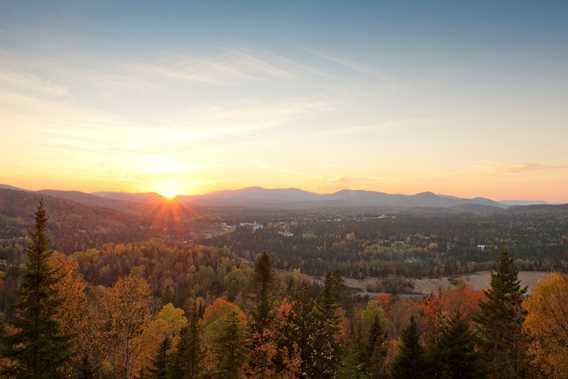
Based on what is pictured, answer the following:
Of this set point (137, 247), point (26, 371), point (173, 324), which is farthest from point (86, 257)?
point (26, 371)

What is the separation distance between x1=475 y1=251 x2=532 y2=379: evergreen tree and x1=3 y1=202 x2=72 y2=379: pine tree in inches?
1329

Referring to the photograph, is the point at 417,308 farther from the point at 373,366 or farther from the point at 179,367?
the point at 179,367

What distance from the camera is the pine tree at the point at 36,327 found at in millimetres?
23203

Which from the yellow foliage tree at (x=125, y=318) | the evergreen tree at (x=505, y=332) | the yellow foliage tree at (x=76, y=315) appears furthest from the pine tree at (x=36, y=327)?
the evergreen tree at (x=505, y=332)

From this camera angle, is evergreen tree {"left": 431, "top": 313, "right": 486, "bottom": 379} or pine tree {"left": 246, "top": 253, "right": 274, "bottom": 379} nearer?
evergreen tree {"left": 431, "top": 313, "right": 486, "bottom": 379}

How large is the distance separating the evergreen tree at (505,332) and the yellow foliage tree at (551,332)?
3.52ft

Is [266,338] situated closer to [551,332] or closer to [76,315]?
[76,315]

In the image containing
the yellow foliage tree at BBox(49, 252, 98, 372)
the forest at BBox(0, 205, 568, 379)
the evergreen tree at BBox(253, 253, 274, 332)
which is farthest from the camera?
the evergreen tree at BBox(253, 253, 274, 332)

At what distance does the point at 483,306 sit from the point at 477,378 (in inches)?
443

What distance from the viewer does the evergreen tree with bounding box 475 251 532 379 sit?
3441cm

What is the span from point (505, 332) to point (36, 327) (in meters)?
38.5

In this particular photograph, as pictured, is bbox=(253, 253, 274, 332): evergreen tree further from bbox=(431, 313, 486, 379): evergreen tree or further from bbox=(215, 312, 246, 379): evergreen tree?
bbox=(431, 313, 486, 379): evergreen tree

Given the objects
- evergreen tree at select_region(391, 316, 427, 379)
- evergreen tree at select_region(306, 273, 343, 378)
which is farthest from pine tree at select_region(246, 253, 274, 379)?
evergreen tree at select_region(391, 316, 427, 379)

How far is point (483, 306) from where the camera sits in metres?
40.8
